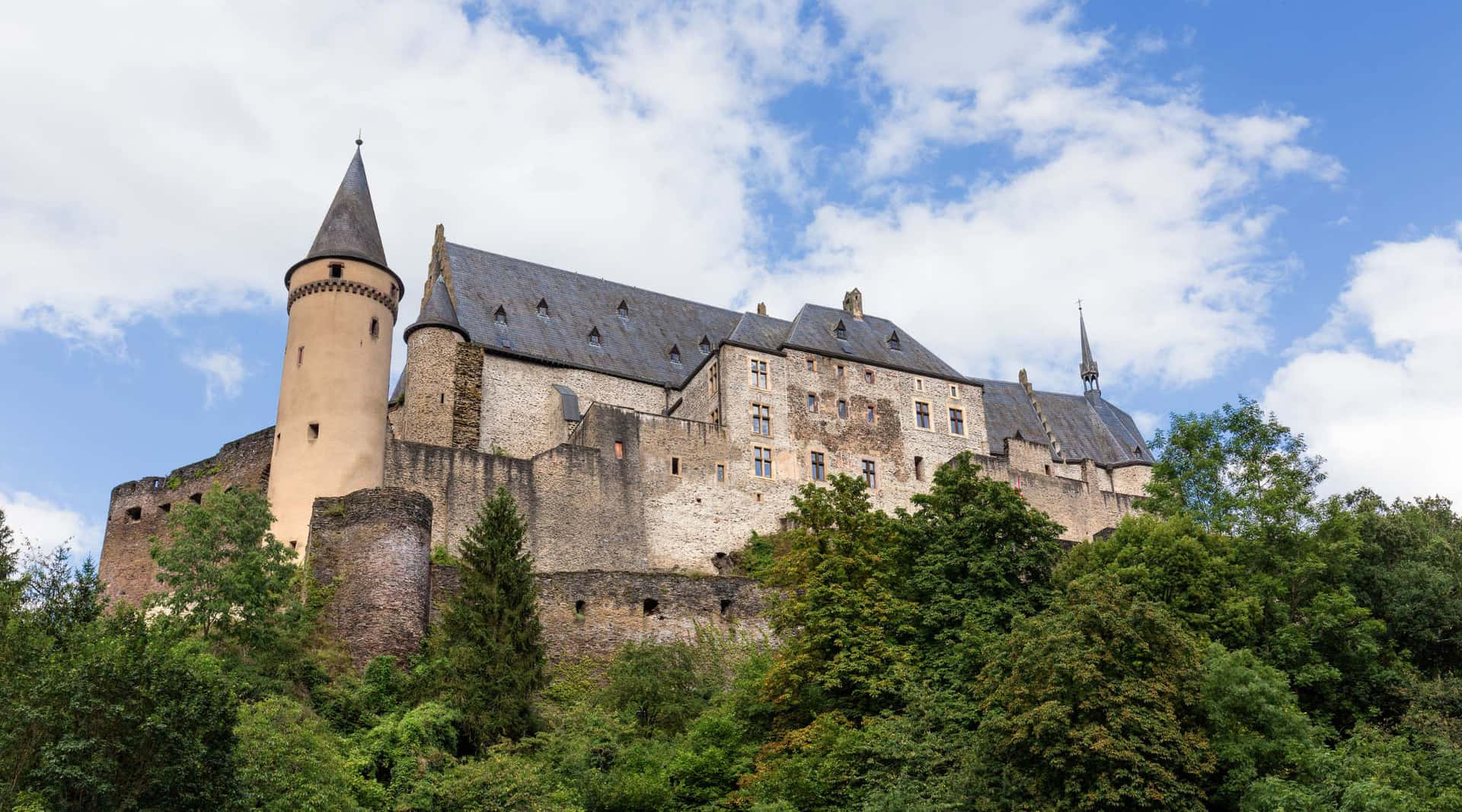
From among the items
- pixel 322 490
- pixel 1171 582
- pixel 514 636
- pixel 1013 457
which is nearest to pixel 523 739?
pixel 514 636

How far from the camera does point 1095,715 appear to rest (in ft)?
78.4

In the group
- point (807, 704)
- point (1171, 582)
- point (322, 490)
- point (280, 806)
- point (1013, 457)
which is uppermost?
point (1013, 457)

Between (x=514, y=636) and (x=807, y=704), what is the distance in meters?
6.15

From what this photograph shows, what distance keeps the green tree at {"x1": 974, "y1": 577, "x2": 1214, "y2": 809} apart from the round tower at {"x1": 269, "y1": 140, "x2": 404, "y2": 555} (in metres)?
17.3

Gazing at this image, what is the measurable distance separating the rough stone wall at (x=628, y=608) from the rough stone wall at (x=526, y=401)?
11.1 m

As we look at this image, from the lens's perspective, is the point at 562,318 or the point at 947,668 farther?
the point at 562,318

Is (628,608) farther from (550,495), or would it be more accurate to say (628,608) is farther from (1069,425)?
(1069,425)

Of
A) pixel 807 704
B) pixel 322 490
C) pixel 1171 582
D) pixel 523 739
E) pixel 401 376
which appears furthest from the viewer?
pixel 401 376

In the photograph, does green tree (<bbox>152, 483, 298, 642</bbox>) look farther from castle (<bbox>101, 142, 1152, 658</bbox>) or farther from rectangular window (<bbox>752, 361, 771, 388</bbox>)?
rectangular window (<bbox>752, 361, 771, 388</bbox>)

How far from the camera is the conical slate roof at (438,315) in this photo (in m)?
44.4

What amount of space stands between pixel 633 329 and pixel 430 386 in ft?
34.3

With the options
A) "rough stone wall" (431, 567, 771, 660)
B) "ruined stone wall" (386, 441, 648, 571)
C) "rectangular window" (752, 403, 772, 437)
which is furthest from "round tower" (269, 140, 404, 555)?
"rectangular window" (752, 403, 772, 437)

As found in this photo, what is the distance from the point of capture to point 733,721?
29.4 meters

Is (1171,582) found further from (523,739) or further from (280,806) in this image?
(280,806)
